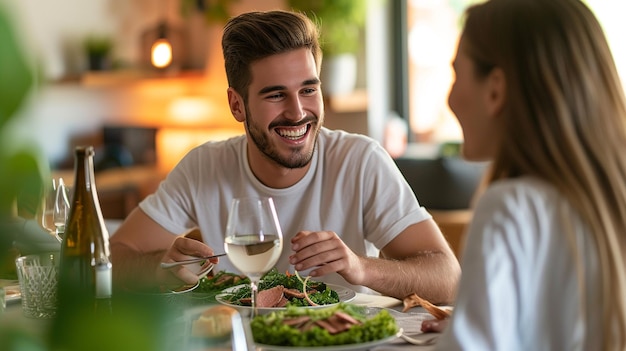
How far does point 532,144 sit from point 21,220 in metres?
0.85

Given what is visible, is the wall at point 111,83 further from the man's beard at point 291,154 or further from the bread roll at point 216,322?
the bread roll at point 216,322

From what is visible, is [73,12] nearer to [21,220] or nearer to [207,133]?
[207,133]

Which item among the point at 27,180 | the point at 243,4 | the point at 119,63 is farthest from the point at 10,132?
the point at 119,63

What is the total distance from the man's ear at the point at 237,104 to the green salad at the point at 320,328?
110 cm

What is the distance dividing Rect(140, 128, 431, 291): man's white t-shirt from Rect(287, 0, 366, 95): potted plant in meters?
2.83

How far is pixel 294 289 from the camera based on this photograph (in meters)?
1.70

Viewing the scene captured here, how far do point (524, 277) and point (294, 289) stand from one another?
0.72m

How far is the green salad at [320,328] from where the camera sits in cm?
131

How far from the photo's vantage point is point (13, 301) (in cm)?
179

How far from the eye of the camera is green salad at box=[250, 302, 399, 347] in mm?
1310

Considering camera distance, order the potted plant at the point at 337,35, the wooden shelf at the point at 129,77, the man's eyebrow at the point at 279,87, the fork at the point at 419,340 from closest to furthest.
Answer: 1. the fork at the point at 419,340
2. the man's eyebrow at the point at 279,87
3. the potted plant at the point at 337,35
4. the wooden shelf at the point at 129,77

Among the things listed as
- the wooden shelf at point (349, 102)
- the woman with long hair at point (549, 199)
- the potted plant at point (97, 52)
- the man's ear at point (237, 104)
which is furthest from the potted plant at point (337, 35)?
the woman with long hair at point (549, 199)

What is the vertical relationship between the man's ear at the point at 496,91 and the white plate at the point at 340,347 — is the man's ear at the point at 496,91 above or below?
above

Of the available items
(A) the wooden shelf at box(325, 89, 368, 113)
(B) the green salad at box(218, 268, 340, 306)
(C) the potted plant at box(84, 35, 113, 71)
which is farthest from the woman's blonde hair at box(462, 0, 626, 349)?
(C) the potted plant at box(84, 35, 113, 71)
